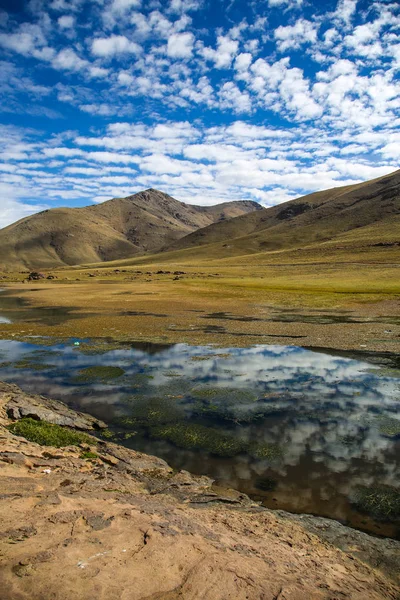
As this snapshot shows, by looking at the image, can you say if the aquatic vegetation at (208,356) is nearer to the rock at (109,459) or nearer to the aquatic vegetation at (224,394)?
the aquatic vegetation at (224,394)

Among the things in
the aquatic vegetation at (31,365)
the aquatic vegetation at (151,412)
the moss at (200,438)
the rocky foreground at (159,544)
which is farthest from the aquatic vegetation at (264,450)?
the aquatic vegetation at (31,365)

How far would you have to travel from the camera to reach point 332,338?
32469 millimetres

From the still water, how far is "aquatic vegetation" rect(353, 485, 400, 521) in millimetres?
29

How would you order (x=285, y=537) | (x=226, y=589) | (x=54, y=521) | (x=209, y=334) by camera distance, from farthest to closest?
1. (x=209, y=334)
2. (x=285, y=537)
3. (x=54, y=521)
4. (x=226, y=589)

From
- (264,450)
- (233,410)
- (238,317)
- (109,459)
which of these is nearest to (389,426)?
(264,450)

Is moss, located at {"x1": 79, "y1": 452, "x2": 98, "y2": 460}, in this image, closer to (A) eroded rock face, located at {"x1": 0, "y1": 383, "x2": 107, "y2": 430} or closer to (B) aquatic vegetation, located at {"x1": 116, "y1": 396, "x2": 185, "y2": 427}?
(A) eroded rock face, located at {"x1": 0, "y1": 383, "x2": 107, "y2": 430}

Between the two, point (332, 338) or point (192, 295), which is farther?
point (192, 295)

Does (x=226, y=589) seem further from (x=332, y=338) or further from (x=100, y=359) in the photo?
(x=332, y=338)

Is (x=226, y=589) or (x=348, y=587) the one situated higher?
(x=226, y=589)

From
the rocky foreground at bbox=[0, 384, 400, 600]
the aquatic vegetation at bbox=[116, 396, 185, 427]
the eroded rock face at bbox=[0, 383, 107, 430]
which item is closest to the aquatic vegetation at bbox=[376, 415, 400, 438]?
the rocky foreground at bbox=[0, 384, 400, 600]

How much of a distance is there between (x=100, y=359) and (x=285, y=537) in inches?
780

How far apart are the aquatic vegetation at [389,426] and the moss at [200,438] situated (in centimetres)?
596

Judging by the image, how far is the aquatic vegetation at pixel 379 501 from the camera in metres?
10.0

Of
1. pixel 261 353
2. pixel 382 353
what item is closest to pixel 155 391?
pixel 261 353
